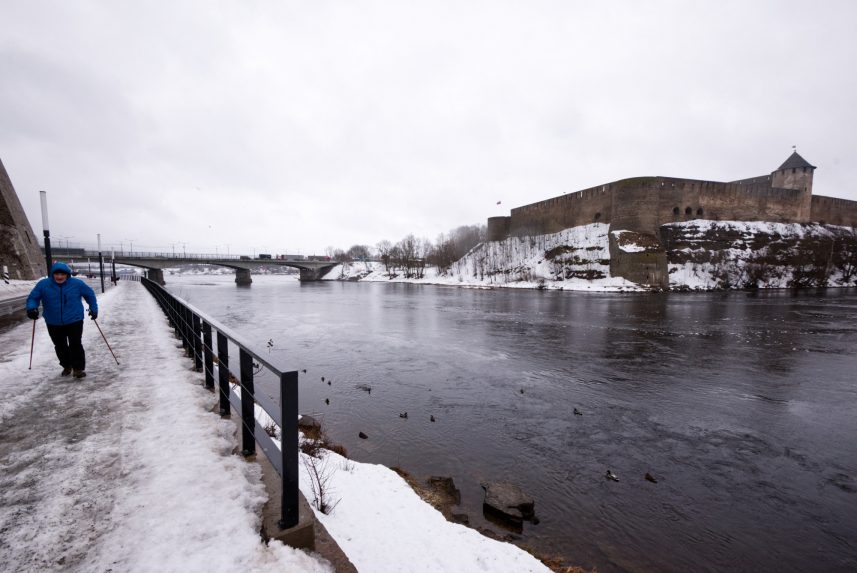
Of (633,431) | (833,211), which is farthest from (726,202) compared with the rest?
(633,431)

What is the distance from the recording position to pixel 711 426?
7.16 m

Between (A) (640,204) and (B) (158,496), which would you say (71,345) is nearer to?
(B) (158,496)

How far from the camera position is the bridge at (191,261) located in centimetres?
5142

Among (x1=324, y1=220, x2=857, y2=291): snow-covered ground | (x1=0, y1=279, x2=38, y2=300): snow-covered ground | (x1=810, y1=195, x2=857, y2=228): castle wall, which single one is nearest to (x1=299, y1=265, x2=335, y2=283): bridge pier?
(x1=324, y1=220, x2=857, y2=291): snow-covered ground

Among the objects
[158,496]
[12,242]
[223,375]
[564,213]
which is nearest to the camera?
[158,496]

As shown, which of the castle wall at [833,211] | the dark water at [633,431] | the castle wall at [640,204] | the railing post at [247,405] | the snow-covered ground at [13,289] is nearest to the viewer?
the railing post at [247,405]

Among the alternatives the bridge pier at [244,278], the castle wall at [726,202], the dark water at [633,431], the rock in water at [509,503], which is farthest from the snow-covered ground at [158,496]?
the bridge pier at [244,278]

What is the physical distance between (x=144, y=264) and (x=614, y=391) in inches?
2404

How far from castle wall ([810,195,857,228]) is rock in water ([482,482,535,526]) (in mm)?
72720

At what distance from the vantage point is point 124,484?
2.93 metres

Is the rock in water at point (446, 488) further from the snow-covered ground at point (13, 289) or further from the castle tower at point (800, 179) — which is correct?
the castle tower at point (800, 179)

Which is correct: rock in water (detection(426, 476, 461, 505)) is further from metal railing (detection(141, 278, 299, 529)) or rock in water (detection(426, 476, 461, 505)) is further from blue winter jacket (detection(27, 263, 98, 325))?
blue winter jacket (detection(27, 263, 98, 325))

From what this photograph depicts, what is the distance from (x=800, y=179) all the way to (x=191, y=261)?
284 ft

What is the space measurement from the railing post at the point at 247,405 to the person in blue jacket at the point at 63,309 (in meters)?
3.80
